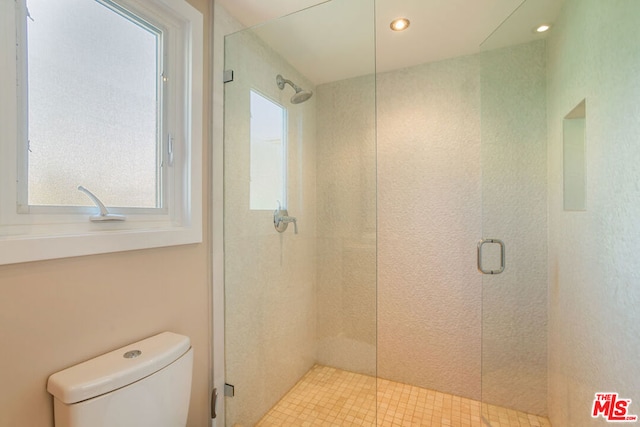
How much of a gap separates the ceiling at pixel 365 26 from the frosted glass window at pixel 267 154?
33cm

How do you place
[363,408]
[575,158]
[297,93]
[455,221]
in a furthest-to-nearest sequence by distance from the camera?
[455,221], [297,93], [363,408], [575,158]

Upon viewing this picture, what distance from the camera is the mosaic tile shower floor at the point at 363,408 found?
1609 millimetres

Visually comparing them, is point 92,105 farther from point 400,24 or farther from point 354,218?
point 400,24

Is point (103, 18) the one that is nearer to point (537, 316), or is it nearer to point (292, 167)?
point (292, 167)

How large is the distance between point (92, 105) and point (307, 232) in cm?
117

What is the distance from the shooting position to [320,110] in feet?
5.76

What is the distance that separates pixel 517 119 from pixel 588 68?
0.48 meters

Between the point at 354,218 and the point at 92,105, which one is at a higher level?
the point at 92,105

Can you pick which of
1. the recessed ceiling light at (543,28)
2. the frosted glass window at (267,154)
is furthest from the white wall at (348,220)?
the recessed ceiling light at (543,28)

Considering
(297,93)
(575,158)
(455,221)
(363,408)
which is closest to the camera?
(575,158)

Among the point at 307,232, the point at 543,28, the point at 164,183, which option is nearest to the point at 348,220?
the point at 307,232

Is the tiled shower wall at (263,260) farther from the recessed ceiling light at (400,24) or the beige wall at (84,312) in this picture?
the recessed ceiling light at (400,24)

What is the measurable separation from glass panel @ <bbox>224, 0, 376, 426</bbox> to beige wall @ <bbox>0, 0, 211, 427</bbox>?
244 mm

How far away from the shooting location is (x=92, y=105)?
104 centimetres
